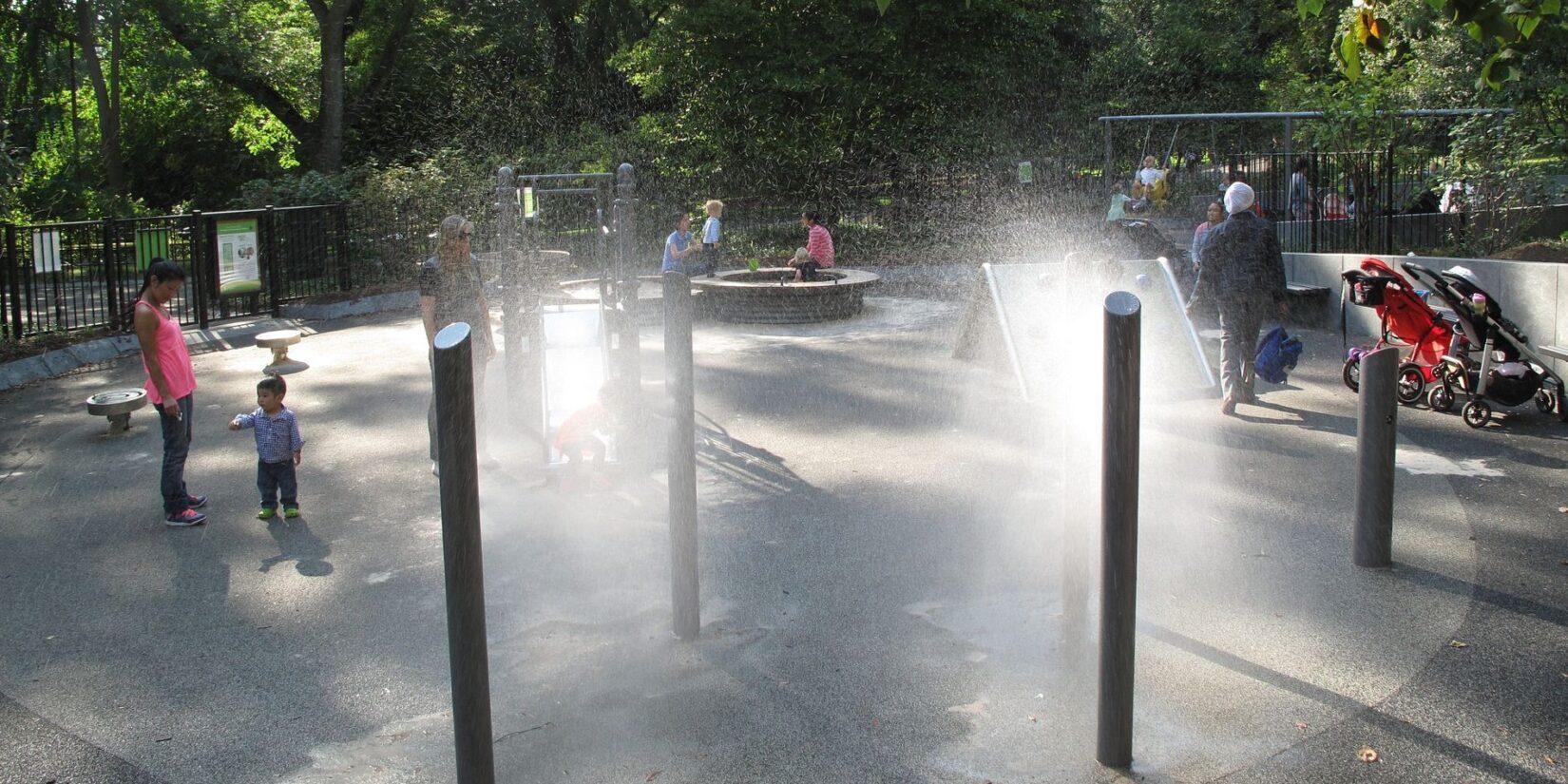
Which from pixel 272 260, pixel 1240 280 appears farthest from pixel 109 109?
pixel 1240 280

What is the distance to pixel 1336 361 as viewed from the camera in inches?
526

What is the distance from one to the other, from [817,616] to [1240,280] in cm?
591

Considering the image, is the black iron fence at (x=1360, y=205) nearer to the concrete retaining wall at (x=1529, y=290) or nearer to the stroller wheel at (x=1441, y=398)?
the concrete retaining wall at (x=1529, y=290)

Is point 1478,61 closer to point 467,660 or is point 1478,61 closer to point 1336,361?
point 1336,361

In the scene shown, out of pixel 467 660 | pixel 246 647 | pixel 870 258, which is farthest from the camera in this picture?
pixel 870 258

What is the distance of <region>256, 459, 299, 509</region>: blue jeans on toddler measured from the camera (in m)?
8.19

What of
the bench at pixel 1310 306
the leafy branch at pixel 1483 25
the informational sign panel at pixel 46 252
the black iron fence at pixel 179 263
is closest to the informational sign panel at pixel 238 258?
the black iron fence at pixel 179 263

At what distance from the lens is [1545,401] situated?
10.3 meters

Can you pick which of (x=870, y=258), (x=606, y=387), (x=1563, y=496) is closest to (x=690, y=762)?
(x=606, y=387)

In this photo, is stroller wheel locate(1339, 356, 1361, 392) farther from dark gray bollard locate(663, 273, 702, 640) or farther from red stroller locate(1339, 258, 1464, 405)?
dark gray bollard locate(663, 273, 702, 640)

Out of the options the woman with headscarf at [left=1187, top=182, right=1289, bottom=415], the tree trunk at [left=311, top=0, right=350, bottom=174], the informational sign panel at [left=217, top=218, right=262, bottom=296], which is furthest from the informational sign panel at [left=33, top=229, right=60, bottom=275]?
the tree trunk at [left=311, top=0, right=350, bottom=174]

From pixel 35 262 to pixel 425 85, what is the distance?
22.5 meters

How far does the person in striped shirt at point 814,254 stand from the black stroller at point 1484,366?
8969 mm

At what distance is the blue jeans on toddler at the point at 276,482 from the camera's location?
8.19 m
